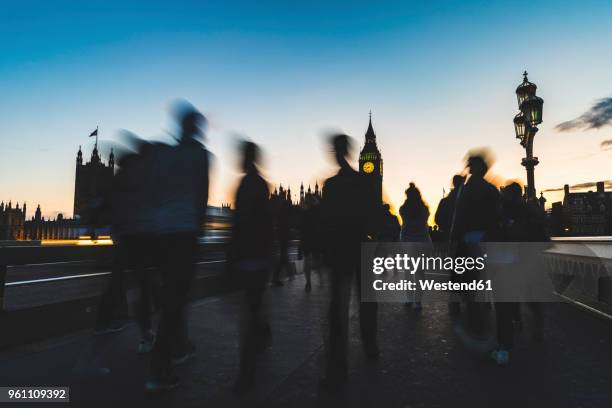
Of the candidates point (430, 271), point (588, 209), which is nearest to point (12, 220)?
point (430, 271)

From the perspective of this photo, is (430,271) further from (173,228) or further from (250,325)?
(173,228)

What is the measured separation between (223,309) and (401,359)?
3.27 meters

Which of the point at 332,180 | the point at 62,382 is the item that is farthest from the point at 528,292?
the point at 62,382

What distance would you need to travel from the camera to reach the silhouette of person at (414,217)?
7.05 metres

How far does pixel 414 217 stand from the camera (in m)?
7.12

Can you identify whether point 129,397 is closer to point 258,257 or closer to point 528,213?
point 258,257

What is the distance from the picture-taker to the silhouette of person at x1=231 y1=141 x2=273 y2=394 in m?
3.19

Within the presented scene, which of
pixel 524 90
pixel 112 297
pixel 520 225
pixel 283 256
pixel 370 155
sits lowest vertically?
pixel 112 297

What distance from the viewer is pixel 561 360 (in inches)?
154

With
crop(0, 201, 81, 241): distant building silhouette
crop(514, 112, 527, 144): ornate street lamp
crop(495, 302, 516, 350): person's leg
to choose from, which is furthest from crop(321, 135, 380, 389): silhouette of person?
crop(0, 201, 81, 241): distant building silhouette

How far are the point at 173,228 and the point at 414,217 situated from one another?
500 centimetres

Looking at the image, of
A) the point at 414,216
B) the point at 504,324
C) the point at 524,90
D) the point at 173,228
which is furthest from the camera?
the point at 524,90

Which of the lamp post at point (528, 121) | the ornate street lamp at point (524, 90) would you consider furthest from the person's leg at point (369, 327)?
the ornate street lamp at point (524, 90)

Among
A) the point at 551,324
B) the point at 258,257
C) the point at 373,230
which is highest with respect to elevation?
the point at 373,230
